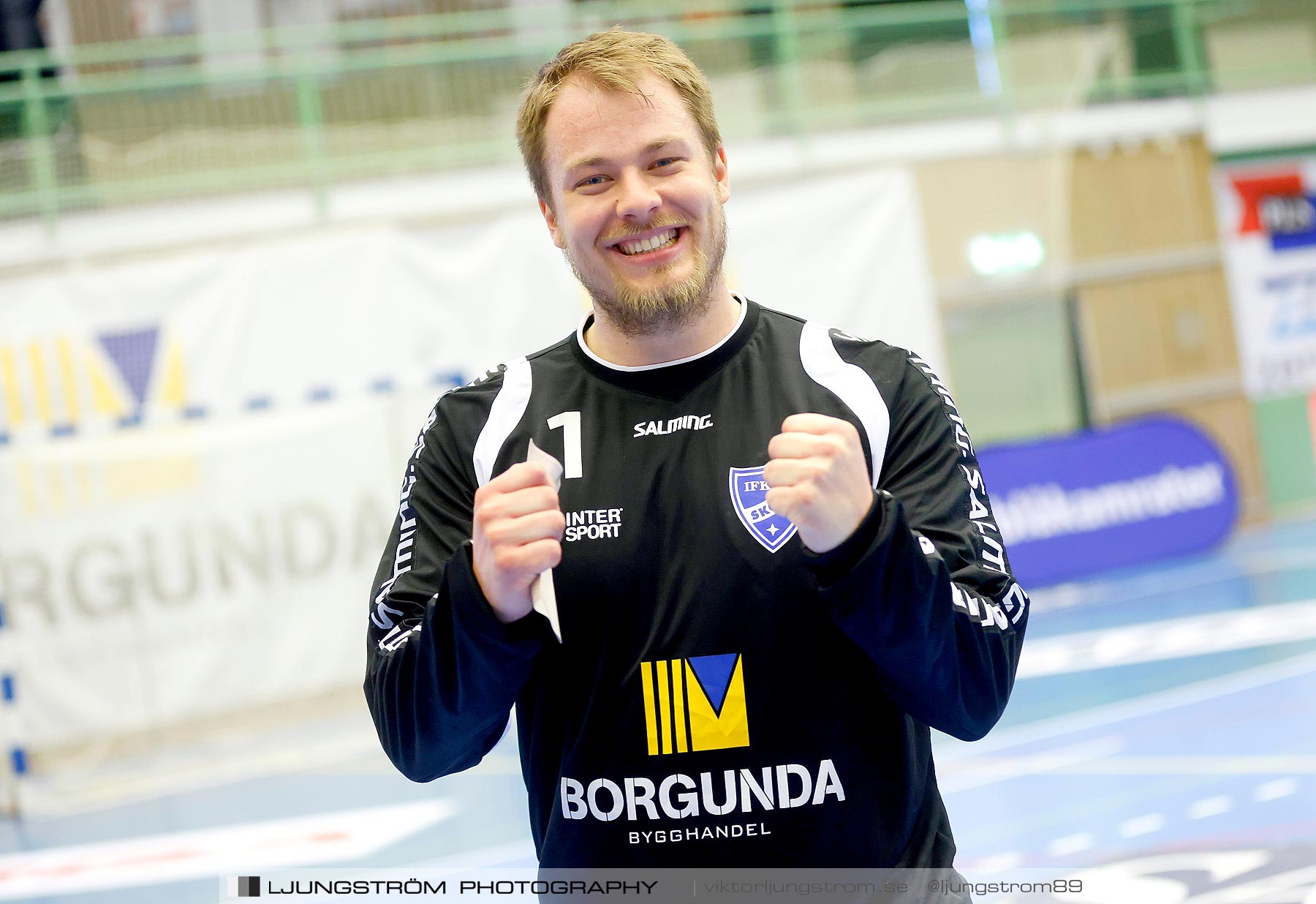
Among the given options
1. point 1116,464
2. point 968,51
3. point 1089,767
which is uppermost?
point 968,51

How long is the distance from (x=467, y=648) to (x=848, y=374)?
68cm

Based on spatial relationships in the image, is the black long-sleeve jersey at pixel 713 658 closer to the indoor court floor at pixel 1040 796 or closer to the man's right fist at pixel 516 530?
the man's right fist at pixel 516 530

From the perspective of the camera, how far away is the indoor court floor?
182 inches

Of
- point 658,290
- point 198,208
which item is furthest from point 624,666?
point 198,208

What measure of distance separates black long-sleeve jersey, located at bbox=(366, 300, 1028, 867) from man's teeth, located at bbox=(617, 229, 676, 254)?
0.72ft

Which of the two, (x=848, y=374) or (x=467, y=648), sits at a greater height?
(x=848, y=374)

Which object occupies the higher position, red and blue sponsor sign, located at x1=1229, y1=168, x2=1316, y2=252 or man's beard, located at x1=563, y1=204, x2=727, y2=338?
red and blue sponsor sign, located at x1=1229, y1=168, x2=1316, y2=252

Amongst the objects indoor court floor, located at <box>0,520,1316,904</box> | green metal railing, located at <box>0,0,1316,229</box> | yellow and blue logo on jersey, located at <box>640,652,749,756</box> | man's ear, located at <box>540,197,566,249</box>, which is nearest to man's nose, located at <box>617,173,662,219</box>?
man's ear, located at <box>540,197,566,249</box>

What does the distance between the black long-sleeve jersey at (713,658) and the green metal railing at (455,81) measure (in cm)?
853

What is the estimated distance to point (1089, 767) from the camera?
18.8 feet

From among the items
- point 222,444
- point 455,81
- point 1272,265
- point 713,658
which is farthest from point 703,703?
point 1272,265

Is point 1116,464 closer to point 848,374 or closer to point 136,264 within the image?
point 136,264

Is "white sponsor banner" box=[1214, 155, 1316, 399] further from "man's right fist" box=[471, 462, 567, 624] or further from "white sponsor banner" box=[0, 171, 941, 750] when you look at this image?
"man's right fist" box=[471, 462, 567, 624]

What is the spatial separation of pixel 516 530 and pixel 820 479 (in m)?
0.37
